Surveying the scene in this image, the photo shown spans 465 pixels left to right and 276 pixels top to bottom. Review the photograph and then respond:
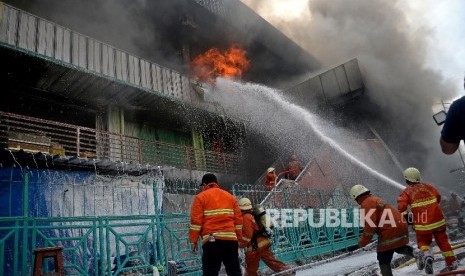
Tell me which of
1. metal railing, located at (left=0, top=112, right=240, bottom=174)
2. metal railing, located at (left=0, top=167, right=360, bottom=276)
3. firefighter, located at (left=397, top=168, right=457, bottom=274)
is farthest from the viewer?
metal railing, located at (left=0, top=112, right=240, bottom=174)

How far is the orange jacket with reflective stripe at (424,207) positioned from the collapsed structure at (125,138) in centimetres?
329

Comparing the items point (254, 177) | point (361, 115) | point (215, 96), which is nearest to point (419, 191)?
point (215, 96)

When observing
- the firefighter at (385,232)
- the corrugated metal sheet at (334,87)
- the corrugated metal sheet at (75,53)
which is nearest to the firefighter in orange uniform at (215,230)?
the firefighter at (385,232)

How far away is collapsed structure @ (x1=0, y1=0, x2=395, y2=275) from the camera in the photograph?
6387mm

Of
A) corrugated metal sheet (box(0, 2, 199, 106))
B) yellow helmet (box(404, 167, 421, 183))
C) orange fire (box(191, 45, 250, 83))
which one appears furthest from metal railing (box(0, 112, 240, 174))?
yellow helmet (box(404, 167, 421, 183))

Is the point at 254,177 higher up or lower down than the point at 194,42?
lower down

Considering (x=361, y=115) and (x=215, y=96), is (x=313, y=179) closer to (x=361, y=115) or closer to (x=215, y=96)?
(x=215, y=96)

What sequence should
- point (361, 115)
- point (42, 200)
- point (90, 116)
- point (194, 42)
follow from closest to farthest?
point (42, 200), point (90, 116), point (194, 42), point (361, 115)

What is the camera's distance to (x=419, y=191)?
5.21 metres

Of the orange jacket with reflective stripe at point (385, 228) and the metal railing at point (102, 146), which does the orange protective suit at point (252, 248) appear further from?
the metal railing at point (102, 146)

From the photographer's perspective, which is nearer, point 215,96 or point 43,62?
point 43,62

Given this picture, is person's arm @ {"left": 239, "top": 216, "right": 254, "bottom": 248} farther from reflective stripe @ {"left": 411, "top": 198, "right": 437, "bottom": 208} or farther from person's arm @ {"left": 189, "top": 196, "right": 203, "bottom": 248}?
reflective stripe @ {"left": 411, "top": 198, "right": 437, "bottom": 208}

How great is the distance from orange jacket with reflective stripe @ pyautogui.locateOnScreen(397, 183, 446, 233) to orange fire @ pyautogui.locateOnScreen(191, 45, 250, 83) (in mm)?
10140

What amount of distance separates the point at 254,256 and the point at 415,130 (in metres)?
17.1
